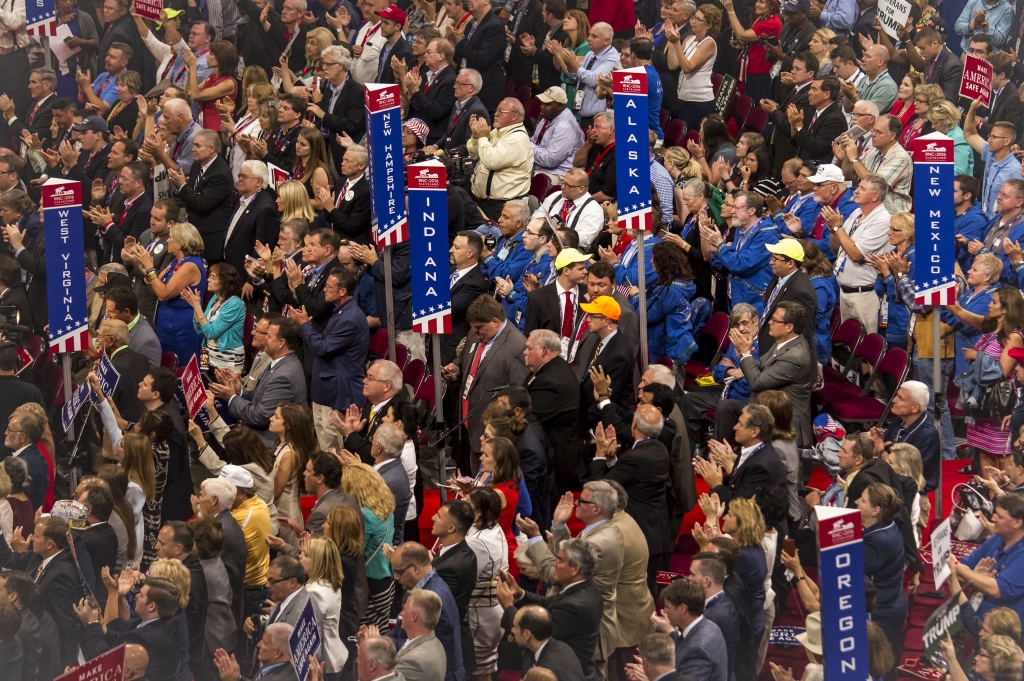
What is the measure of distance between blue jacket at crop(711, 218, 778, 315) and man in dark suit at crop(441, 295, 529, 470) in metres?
1.84

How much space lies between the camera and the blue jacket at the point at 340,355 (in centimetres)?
1011

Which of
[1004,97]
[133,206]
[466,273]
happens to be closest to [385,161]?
[466,273]

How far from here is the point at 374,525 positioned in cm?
812

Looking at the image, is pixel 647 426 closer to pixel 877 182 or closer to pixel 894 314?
pixel 894 314

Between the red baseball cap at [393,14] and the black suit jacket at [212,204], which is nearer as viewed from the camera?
the black suit jacket at [212,204]

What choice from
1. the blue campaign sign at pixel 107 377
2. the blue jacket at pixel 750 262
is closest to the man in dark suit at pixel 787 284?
the blue jacket at pixel 750 262

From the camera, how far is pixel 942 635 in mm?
7570

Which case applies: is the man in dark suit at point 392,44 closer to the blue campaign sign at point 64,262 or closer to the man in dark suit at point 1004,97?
the man in dark suit at point 1004,97

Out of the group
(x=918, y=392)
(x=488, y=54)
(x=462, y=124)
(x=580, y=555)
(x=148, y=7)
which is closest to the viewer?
(x=580, y=555)

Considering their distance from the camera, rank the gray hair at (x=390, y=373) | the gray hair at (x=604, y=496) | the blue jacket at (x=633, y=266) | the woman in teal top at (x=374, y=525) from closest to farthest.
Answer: the gray hair at (x=604, y=496)
the woman in teal top at (x=374, y=525)
the gray hair at (x=390, y=373)
the blue jacket at (x=633, y=266)

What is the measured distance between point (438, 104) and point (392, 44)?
3.51 feet

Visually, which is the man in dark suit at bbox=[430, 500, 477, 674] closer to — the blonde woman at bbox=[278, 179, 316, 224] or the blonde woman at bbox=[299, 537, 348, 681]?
the blonde woman at bbox=[299, 537, 348, 681]

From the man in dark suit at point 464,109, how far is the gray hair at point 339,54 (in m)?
1.21

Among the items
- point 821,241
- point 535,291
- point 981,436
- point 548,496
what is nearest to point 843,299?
point 821,241
